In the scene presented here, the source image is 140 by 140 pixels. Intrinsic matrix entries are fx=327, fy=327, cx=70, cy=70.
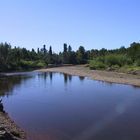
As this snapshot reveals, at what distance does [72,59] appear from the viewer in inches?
7387

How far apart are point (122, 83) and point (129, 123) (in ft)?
120

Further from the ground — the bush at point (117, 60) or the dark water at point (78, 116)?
the bush at point (117, 60)

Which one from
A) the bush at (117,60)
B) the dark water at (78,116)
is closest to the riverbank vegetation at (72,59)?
the bush at (117,60)

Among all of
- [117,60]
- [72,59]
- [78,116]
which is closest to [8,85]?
[78,116]

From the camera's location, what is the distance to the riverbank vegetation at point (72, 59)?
108 m

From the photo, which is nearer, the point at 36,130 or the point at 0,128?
the point at 0,128

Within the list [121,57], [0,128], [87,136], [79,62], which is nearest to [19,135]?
[0,128]

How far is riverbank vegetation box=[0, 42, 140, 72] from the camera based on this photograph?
108438 millimetres

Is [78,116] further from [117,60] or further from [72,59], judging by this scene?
[72,59]

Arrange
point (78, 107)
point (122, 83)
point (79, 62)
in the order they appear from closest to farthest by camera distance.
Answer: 1. point (78, 107)
2. point (122, 83)
3. point (79, 62)

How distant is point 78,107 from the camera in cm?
3778

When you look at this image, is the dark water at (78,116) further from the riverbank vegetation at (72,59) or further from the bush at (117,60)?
the bush at (117,60)

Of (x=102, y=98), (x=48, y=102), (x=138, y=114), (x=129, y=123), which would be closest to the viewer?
(x=129, y=123)

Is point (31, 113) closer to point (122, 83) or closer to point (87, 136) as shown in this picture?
point (87, 136)
